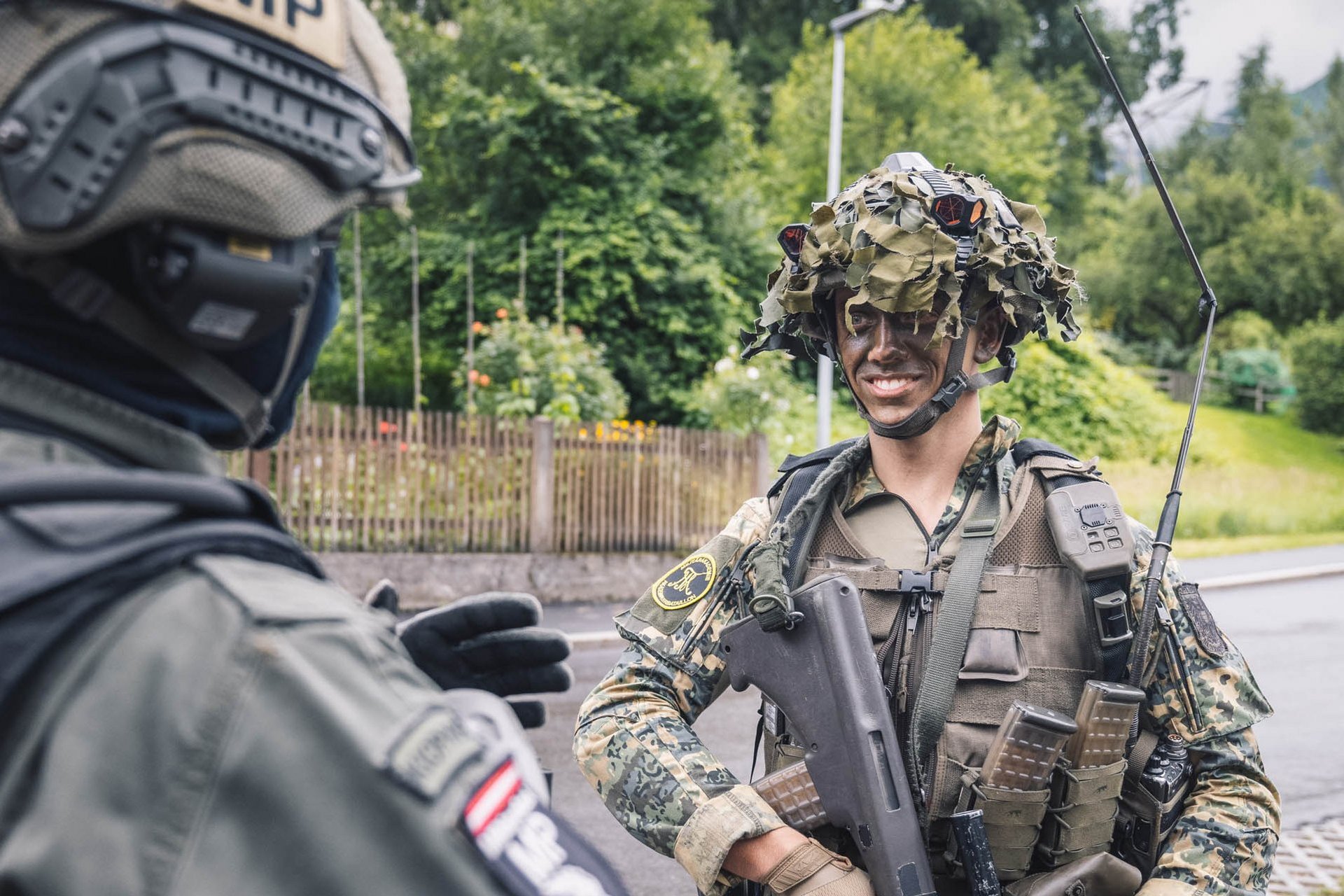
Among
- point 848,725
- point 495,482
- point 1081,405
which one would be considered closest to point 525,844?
point 848,725

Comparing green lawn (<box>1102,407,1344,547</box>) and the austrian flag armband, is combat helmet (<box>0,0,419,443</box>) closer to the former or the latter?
the austrian flag armband

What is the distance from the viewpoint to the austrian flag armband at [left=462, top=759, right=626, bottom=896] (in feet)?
2.47

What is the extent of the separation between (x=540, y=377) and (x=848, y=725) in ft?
32.0

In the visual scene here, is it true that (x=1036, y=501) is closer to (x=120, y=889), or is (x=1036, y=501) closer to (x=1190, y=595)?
(x=1190, y=595)

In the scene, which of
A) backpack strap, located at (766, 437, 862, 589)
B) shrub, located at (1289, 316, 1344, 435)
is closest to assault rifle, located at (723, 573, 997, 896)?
backpack strap, located at (766, 437, 862, 589)

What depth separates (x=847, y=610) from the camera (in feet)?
6.22

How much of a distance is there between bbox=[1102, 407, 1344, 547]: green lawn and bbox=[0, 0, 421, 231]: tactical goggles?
13447 millimetres

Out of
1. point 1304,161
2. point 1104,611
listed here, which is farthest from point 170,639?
point 1304,161

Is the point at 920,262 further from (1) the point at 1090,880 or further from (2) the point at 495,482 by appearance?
(2) the point at 495,482

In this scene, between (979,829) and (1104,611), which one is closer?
(979,829)

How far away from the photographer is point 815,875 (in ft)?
6.04

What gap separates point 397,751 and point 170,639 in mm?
168

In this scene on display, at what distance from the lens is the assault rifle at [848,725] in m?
1.79

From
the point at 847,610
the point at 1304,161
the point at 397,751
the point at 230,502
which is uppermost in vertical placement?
the point at 1304,161
